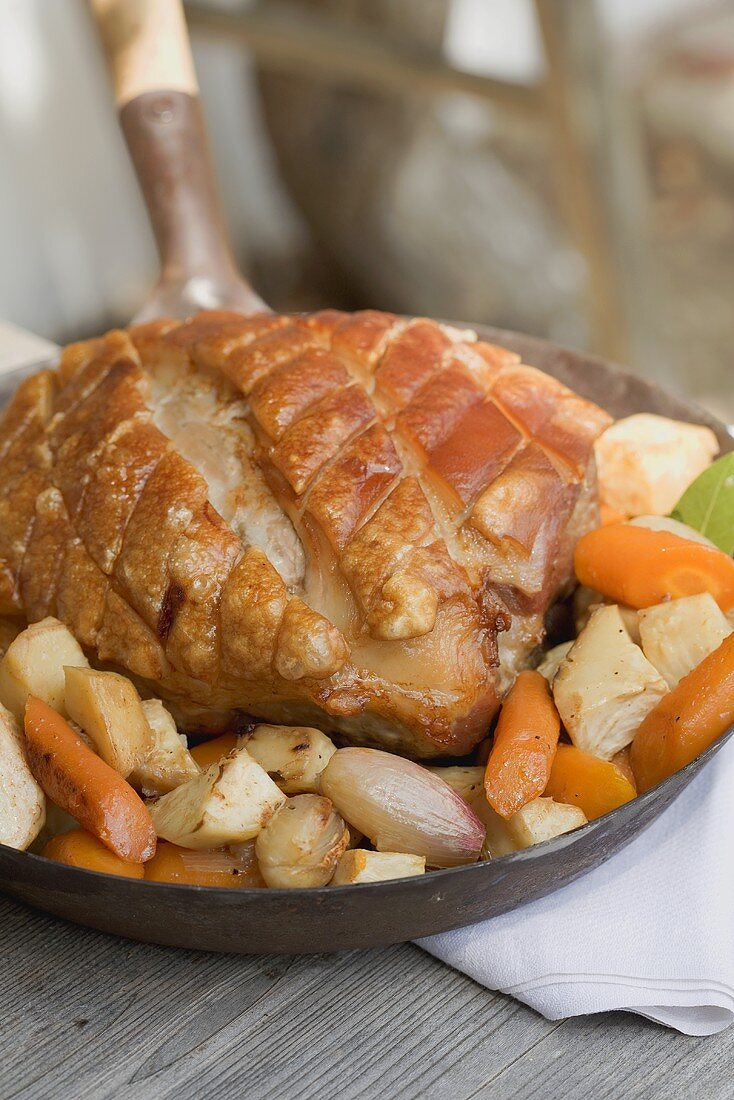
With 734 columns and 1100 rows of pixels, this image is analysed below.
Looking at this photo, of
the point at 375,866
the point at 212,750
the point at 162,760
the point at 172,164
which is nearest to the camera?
the point at 375,866

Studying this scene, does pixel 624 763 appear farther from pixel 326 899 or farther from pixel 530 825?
pixel 326 899

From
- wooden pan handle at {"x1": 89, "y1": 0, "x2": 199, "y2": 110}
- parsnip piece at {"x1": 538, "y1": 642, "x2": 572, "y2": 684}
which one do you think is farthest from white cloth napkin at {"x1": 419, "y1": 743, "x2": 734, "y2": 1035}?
wooden pan handle at {"x1": 89, "y1": 0, "x2": 199, "y2": 110}

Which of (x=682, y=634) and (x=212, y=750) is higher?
(x=682, y=634)

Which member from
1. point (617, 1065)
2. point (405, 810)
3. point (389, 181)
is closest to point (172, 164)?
point (405, 810)

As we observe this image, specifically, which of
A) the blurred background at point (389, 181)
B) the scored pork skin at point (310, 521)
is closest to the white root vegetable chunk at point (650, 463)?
the scored pork skin at point (310, 521)

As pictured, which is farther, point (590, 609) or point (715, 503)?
point (715, 503)

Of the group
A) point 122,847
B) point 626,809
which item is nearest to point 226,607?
point 122,847

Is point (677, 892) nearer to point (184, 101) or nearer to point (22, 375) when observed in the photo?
point (22, 375)
